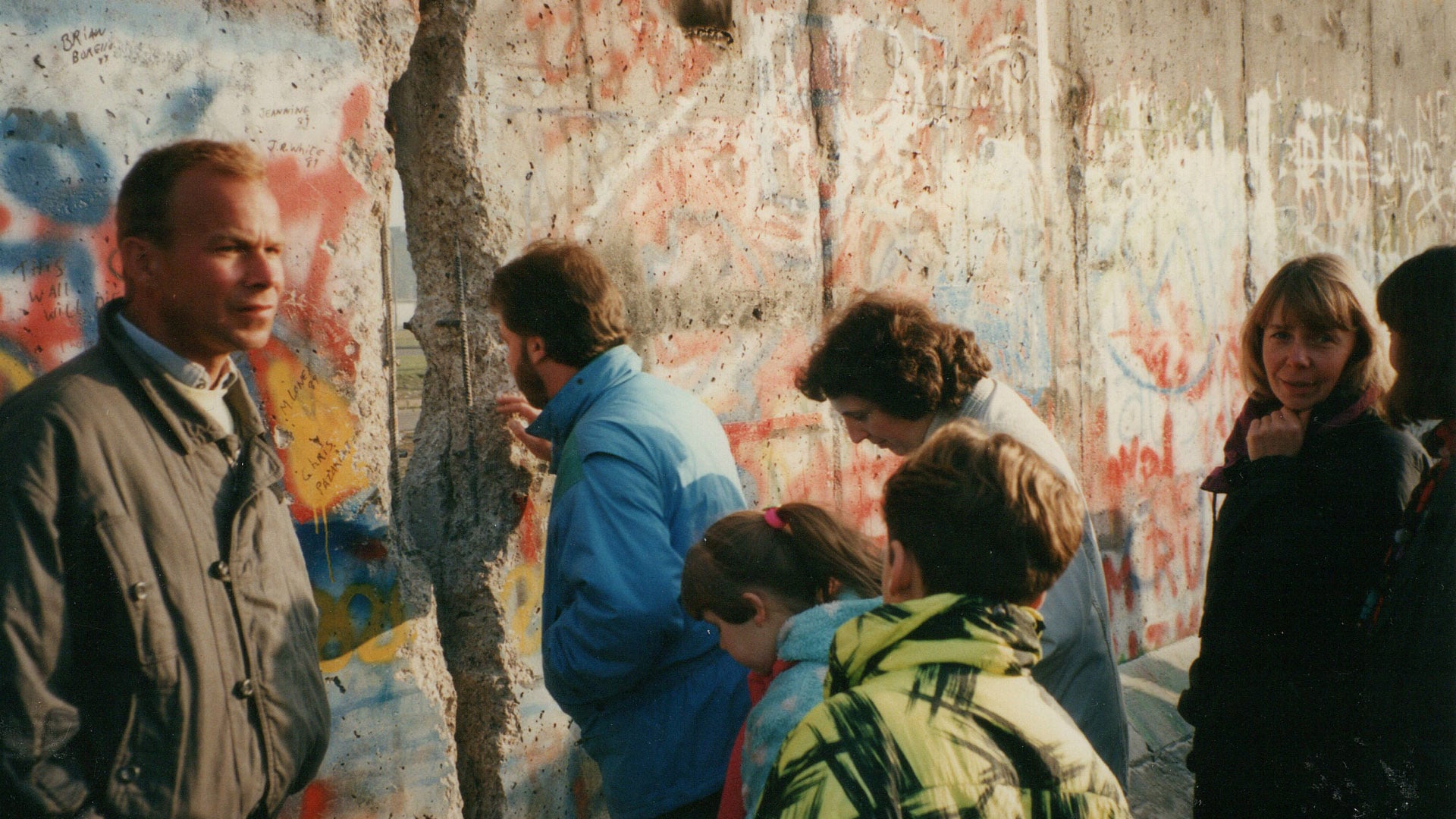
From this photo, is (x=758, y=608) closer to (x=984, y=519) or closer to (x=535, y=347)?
(x=984, y=519)

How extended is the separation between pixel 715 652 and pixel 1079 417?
3313mm

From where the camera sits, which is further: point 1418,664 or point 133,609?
point 1418,664

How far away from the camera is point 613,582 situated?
7.80ft

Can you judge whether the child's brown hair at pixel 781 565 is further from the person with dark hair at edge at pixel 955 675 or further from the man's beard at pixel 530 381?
the man's beard at pixel 530 381

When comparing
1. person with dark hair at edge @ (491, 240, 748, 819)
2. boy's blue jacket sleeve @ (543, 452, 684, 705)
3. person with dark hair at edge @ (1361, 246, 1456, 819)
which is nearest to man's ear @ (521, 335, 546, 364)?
person with dark hair at edge @ (491, 240, 748, 819)

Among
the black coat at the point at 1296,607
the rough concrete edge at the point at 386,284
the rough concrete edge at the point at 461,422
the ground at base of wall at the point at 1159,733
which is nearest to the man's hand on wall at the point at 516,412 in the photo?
the rough concrete edge at the point at 461,422

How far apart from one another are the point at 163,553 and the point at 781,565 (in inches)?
42.4

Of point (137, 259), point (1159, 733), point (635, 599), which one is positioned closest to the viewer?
point (137, 259)

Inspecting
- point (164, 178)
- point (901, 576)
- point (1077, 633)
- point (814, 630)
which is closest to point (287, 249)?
point (164, 178)

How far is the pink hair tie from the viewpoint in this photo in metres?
2.22

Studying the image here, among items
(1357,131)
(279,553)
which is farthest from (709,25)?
(1357,131)

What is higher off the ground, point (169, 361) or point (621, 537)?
point (169, 361)

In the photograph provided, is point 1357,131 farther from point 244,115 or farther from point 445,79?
point 244,115

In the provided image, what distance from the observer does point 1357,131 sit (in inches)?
286
